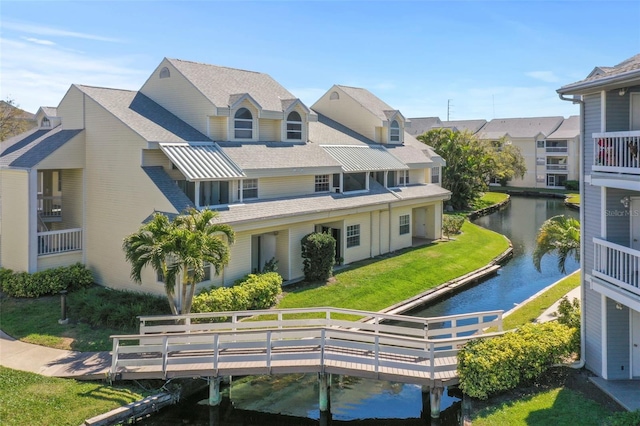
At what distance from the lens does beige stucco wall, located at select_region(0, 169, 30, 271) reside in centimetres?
2364

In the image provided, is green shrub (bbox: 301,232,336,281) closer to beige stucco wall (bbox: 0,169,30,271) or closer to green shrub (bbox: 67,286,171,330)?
green shrub (bbox: 67,286,171,330)

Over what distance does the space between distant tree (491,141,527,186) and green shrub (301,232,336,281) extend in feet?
140

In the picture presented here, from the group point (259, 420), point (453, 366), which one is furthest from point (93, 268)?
point (453, 366)

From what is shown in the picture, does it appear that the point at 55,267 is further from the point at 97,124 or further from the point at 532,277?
the point at 532,277

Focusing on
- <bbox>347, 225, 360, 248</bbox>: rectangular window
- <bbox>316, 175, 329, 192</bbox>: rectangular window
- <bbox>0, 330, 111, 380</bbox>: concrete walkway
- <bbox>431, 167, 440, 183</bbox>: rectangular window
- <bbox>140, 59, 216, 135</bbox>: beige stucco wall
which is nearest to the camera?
<bbox>0, 330, 111, 380</bbox>: concrete walkway

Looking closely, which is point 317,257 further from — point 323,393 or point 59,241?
point 59,241

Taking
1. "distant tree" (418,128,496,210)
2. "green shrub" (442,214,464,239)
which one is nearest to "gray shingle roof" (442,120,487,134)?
"distant tree" (418,128,496,210)

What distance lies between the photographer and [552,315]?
2059cm

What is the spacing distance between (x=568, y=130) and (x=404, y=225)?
193ft

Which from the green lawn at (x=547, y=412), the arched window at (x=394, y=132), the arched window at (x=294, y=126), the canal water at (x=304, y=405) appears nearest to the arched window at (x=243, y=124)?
the arched window at (x=294, y=126)

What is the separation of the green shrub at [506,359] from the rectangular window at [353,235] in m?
14.7

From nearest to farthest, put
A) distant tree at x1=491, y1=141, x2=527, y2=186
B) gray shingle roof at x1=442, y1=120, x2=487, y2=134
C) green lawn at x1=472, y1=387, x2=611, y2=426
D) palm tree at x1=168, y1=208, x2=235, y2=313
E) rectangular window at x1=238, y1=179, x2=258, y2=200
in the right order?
green lawn at x1=472, y1=387, x2=611, y2=426 < palm tree at x1=168, y1=208, x2=235, y2=313 < rectangular window at x1=238, y1=179, x2=258, y2=200 < distant tree at x1=491, y1=141, x2=527, y2=186 < gray shingle roof at x1=442, y1=120, x2=487, y2=134

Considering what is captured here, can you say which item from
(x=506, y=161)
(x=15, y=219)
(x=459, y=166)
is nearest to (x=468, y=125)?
(x=506, y=161)

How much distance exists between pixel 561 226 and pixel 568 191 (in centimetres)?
6206
